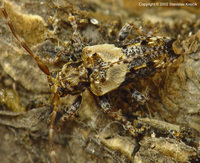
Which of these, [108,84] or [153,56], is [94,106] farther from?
[153,56]

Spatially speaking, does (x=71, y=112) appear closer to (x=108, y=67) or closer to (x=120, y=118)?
(x=120, y=118)

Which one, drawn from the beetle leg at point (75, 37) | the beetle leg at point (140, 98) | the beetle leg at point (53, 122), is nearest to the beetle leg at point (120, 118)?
the beetle leg at point (140, 98)

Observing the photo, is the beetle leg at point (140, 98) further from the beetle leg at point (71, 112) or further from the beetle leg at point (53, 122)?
the beetle leg at point (53, 122)

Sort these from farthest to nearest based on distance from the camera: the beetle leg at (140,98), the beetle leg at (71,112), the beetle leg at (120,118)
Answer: the beetle leg at (140,98)
the beetle leg at (71,112)
the beetle leg at (120,118)

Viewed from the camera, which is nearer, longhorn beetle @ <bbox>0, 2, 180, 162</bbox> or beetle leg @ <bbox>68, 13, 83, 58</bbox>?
longhorn beetle @ <bbox>0, 2, 180, 162</bbox>

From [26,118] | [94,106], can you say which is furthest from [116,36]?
[26,118]

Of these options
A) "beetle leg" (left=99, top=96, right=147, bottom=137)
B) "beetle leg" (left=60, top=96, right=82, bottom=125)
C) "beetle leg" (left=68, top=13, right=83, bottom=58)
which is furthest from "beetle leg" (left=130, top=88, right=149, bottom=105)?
"beetle leg" (left=68, top=13, right=83, bottom=58)

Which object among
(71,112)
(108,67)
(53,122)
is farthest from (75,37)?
(53,122)

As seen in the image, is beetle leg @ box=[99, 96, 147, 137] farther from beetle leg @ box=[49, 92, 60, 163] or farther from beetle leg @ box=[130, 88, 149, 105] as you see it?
beetle leg @ box=[49, 92, 60, 163]
